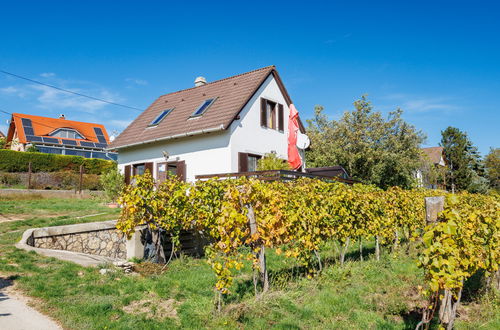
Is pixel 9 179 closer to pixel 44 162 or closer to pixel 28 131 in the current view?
pixel 44 162

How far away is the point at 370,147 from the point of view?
790 inches

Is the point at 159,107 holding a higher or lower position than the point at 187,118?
higher

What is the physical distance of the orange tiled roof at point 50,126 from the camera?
38.6 meters

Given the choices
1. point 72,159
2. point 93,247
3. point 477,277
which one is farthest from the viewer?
point 72,159

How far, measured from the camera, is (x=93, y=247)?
390 inches

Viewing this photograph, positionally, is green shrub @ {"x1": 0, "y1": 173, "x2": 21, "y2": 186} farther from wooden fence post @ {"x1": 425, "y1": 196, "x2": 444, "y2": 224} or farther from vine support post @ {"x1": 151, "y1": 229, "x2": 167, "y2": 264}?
wooden fence post @ {"x1": 425, "y1": 196, "x2": 444, "y2": 224}

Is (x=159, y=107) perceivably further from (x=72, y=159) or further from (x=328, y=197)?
(x=328, y=197)

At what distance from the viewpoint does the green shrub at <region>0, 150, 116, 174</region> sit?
2538 cm

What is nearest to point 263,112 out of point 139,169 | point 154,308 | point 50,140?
point 139,169

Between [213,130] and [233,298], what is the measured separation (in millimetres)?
9723

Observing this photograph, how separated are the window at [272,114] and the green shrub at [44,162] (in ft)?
50.8

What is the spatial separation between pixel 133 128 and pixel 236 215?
1547 cm

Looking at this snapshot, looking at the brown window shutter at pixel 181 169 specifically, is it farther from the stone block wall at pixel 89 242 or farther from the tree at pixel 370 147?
the tree at pixel 370 147

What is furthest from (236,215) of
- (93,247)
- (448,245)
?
(93,247)
